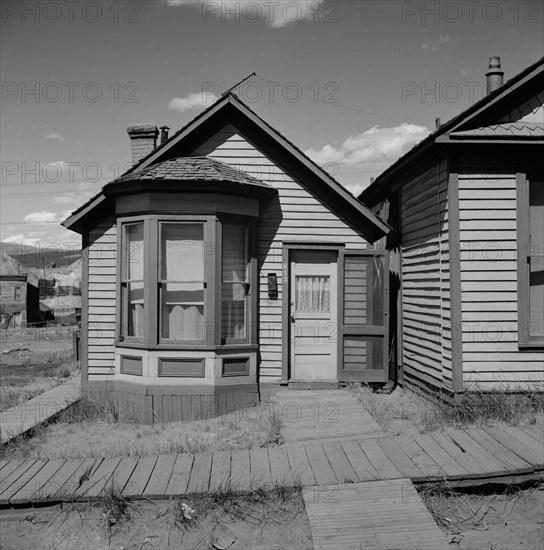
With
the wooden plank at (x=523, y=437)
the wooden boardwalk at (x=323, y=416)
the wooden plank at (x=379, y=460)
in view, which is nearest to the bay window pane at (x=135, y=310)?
the wooden boardwalk at (x=323, y=416)

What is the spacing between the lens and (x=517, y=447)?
5965 mm

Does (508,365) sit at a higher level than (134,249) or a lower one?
lower

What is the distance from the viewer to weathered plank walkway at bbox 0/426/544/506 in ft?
A: 17.3

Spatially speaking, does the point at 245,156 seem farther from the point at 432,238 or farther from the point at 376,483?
the point at 376,483

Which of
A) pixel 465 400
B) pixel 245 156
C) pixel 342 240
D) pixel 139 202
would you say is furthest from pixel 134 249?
pixel 465 400

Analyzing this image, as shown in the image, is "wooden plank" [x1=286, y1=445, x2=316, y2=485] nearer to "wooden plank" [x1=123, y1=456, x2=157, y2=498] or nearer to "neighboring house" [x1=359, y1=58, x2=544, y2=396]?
"wooden plank" [x1=123, y1=456, x2=157, y2=498]

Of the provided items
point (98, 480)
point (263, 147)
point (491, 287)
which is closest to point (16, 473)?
point (98, 480)

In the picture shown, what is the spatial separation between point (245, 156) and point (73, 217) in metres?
3.08

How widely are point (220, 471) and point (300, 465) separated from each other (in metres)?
0.82

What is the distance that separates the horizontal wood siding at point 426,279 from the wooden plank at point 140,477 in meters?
4.43

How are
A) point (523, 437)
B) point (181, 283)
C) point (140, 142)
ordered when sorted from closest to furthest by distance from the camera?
point (523, 437)
point (181, 283)
point (140, 142)

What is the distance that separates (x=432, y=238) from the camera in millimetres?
8906

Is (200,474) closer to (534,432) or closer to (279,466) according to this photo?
(279,466)

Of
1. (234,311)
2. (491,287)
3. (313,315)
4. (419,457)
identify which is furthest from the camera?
(313,315)
